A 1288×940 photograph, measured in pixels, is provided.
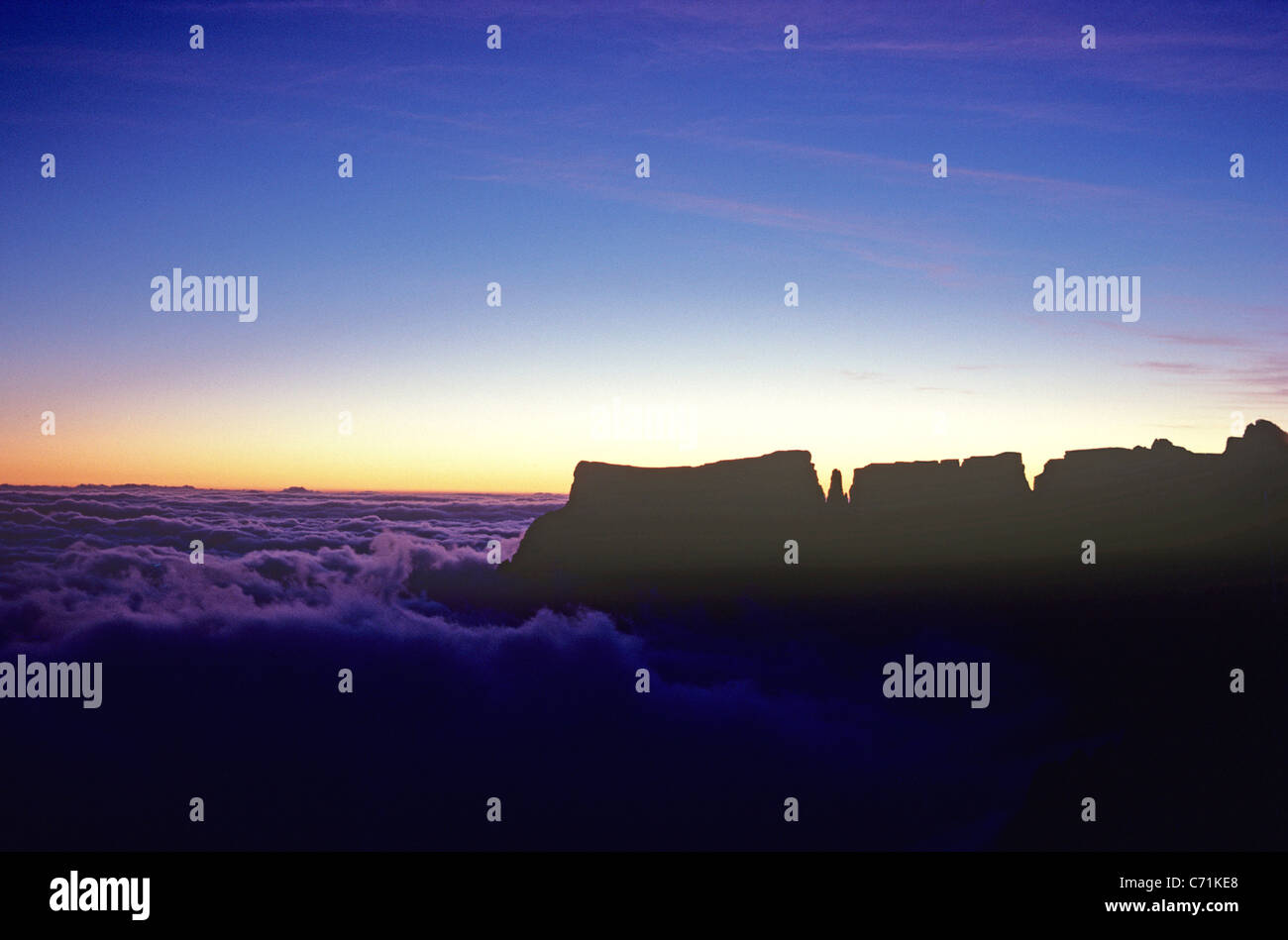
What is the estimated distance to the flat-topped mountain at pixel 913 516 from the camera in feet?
236

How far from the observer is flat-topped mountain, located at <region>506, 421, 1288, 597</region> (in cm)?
7200

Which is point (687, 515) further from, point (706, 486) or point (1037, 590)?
point (1037, 590)

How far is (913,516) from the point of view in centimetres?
8862

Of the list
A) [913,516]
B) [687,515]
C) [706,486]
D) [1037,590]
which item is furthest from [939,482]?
[687,515]

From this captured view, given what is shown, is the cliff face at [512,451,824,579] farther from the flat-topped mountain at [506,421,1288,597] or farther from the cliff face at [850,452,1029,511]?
the cliff face at [850,452,1029,511]

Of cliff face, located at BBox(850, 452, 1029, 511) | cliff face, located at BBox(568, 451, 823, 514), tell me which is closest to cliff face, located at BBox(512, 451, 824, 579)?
cliff face, located at BBox(568, 451, 823, 514)

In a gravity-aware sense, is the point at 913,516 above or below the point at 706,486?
below

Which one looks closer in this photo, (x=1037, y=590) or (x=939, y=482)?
(x=1037, y=590)

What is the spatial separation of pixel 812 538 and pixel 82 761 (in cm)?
8487

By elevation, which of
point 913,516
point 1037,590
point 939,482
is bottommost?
point 1037,590

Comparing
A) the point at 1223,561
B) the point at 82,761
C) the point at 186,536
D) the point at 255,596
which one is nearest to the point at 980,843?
the point at 1223,561

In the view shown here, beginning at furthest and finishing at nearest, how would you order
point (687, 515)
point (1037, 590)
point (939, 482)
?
1. point (687, 515)
2. point (939, 482)
3. point (1037, 590)

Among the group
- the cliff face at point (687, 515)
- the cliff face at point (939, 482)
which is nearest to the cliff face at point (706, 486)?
the cliff face at point (687, 515)
